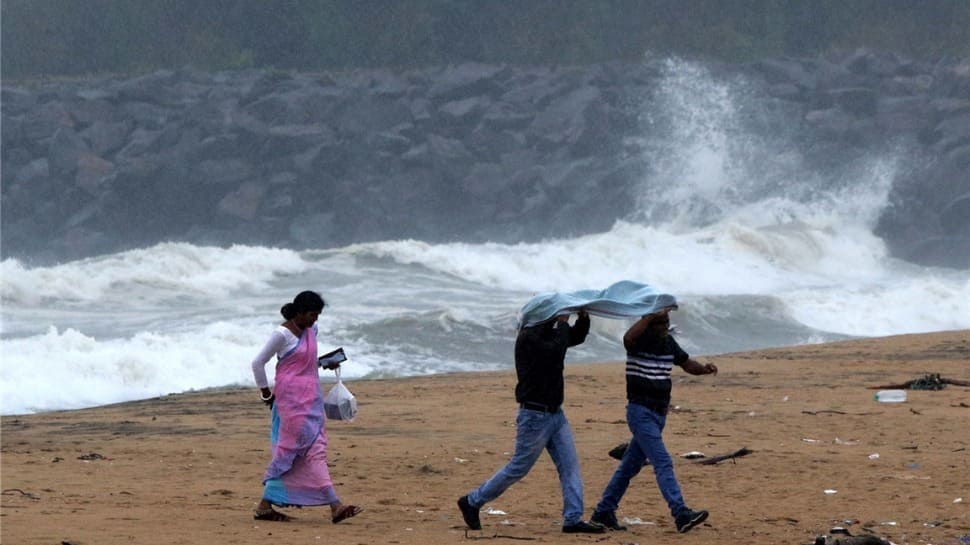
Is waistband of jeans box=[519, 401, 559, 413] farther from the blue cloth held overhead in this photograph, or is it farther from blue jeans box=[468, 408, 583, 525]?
the blue cloth held overhead

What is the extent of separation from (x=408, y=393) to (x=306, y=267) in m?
20.3

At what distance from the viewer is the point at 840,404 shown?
458 inches

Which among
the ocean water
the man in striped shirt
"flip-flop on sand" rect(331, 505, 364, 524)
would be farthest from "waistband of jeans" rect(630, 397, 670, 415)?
the ocean water

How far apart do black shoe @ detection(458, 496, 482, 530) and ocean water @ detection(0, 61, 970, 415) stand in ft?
27.3

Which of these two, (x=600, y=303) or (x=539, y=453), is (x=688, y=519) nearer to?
(x=539, y=453)

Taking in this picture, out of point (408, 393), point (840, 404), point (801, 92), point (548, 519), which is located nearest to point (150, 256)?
point (408, 393)

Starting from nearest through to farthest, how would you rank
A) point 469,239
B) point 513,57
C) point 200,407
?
point 200,407 → point 469,239 → point 513,57

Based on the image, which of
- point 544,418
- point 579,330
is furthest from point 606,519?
point 579,330

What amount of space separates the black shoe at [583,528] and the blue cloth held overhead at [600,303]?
2.87 ft

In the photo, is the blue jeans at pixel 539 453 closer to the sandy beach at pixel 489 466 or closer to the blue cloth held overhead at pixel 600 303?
the sandy beach at pixel 489 466

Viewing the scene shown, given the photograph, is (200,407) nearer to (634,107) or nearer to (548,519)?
(548,519)

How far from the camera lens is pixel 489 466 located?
361 inches

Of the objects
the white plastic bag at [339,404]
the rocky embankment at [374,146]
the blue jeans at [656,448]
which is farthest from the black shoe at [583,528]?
the rocky embankment at [374,146]

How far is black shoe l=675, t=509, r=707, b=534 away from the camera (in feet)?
22.3
